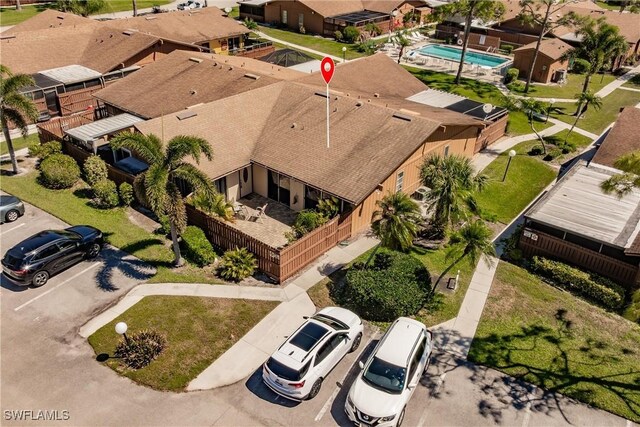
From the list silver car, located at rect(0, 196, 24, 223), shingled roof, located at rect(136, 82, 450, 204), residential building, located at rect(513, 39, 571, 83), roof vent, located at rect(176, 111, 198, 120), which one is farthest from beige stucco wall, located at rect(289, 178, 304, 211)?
residential building, located at rect(513, 39, 571, 83)

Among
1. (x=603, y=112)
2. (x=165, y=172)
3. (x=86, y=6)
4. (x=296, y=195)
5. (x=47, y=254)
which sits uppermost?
(x=86, y=6)

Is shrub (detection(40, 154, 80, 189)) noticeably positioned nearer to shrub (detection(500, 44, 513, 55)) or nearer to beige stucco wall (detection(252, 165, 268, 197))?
beige stucco wall (detection(252, 165, 268, 197))

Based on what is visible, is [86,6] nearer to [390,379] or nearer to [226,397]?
[226,397]

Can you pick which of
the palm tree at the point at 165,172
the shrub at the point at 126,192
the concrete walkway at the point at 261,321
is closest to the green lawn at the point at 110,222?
the shrub at the point at 126,192

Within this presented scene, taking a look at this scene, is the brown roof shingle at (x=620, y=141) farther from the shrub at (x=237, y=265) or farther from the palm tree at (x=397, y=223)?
the shrub at (x=237, y=265)

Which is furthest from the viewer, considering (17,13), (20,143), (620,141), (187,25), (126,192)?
(17,13)

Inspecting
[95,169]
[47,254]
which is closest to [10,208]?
[95,169]
